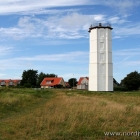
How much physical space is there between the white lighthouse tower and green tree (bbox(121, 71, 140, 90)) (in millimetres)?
16951

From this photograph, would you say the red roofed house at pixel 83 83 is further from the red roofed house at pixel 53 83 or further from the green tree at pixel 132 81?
the green tree at pixel 132 81

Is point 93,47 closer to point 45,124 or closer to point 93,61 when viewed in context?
point 93,61

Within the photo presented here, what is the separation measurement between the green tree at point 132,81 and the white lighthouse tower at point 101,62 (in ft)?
55.6

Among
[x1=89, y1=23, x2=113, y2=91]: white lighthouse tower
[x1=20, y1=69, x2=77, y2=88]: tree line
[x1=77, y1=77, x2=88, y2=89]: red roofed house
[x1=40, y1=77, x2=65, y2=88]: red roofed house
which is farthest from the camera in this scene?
[x1=20, y1=69, x2=77, y2=88]: tree line

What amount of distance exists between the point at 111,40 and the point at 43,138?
Result: 2358 inches

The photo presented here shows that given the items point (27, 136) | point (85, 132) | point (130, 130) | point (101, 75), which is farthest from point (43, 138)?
point (101, 75)

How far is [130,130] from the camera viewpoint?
10.1 m

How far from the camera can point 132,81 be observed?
8019cm

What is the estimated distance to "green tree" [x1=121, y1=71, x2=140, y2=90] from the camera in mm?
80188

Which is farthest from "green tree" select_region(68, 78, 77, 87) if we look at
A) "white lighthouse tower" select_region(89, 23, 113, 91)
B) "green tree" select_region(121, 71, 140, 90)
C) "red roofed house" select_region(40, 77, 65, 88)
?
"white lighthouse tower" select_region(89, 23, 113, 91)

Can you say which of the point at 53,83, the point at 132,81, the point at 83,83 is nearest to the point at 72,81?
the point at 83,83

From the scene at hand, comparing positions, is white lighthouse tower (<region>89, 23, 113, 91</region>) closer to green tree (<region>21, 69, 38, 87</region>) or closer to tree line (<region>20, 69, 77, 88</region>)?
tree line (<region>20, 69, 77, 88</region>)

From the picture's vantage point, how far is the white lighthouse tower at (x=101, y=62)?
64.9m

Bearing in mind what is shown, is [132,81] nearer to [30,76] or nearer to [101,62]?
[101,62]
